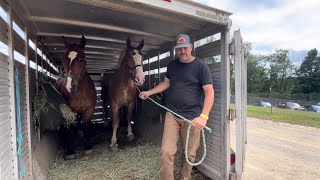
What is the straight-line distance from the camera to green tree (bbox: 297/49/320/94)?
37.4 metres

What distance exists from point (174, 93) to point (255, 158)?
3757mm

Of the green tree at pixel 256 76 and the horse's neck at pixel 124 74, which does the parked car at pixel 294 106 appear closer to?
the green tree at pixel 256 76

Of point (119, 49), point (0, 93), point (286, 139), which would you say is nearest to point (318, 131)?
point (286, 139)

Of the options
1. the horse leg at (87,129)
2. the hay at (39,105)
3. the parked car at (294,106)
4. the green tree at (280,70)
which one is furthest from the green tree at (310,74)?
the hay at (39,105)

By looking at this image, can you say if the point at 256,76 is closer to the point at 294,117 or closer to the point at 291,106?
the point at 291,106

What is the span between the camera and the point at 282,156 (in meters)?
6.18

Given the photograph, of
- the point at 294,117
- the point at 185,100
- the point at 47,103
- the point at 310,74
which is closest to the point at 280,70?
the point at 310,74

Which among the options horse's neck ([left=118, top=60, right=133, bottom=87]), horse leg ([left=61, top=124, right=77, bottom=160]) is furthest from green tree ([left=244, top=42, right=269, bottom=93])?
horse leg ([left=61, top=124, right=77, bottom=160])

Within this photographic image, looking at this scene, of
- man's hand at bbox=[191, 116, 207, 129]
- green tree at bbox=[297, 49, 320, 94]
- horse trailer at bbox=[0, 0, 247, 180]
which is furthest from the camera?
green tree at bbox=[297, 49, 320, 94]

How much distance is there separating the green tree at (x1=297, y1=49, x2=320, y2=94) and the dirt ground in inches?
1287

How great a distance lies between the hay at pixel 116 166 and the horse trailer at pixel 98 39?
0.76ft

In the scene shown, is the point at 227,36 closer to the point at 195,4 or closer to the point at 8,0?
the point at 195,4

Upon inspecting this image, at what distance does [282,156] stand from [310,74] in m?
39.1

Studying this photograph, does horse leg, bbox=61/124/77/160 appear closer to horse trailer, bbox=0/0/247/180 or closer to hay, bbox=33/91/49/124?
horse trailer, bbox=0/0/247/180
